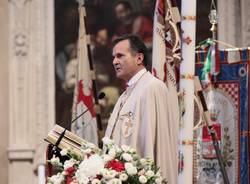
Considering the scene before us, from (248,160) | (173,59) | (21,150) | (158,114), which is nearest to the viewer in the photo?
(158,114)

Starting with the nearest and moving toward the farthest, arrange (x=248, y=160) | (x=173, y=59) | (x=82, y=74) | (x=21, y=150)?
1. (x=173, y=59)
2. (x=248, y=160)
3. (x=82, y=74)
4. (x=21, y=150)

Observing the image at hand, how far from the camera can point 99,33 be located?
12844 millimetres

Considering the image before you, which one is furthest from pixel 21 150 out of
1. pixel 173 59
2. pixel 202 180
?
pixel 173 59

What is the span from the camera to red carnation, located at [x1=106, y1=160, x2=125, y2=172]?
432 centimetres

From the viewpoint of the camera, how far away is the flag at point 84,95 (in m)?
8.15

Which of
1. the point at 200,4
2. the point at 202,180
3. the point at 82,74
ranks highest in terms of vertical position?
the point at 200,4

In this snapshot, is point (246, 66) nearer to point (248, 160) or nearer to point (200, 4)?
point (248, 160)

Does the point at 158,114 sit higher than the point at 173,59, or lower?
lower

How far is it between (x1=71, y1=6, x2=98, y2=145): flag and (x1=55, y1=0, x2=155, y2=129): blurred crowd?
14.2 feet

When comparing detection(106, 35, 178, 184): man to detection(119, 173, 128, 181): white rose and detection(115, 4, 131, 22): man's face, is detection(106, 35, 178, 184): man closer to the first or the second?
detection(119, 173, 128, 181): white rose

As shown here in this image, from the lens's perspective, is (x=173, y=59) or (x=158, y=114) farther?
(x=173, y=59)

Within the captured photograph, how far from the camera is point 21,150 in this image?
41.6ft

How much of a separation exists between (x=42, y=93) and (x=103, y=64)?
984 mm

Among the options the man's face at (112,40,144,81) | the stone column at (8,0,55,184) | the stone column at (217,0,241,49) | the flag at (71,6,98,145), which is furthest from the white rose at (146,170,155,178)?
the stone column at (8,0,55,184)
